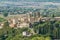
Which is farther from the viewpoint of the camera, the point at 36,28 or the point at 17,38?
the point at 36,28

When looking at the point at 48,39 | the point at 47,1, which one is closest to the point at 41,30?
the point at 48,39

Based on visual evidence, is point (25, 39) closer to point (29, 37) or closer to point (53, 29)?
point (29, 37)

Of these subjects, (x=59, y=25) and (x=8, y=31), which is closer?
(x=8, y=31)

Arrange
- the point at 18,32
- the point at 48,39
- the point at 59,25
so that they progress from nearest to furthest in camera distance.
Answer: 1. the point at 48,39
2. the point at 18,32
3. the point at 59,25

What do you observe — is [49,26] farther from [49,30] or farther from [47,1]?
[47,1]

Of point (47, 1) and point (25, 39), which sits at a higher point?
point (25, 39)

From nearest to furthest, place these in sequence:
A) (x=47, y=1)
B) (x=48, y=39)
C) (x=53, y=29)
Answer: (x=48, y=39)
(x=53, y=29)
(x=47, y=1)

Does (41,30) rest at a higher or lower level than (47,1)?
higher

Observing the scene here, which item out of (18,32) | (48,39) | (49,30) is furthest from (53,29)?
(48,39)

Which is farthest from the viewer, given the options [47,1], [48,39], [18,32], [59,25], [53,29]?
Result: [47,1]
